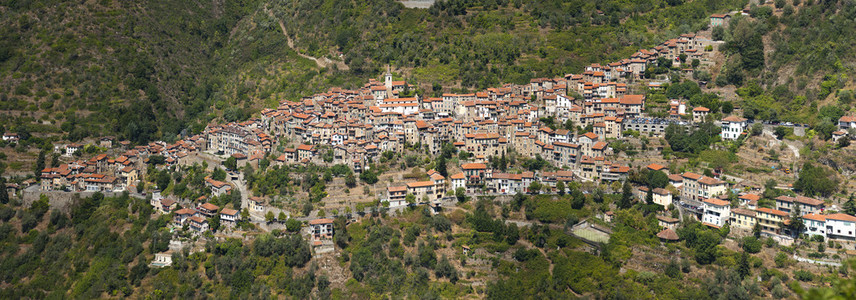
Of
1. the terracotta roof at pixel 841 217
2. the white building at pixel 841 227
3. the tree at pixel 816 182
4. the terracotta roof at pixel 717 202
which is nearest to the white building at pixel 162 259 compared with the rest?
the terracotta roof at pixel 717 202

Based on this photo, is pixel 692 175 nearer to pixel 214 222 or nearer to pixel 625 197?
pixel 625 197

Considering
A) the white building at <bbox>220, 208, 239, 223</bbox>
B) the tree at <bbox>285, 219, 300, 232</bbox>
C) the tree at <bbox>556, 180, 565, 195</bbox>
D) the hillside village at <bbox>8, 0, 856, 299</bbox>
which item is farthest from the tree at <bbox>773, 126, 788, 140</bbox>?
the white building at <bbox>220, 208, 239, 223</bbox>

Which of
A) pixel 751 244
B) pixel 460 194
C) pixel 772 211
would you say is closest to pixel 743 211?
pixel 772 211

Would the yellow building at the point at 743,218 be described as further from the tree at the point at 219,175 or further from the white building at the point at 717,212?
the tree at the point at 219,175

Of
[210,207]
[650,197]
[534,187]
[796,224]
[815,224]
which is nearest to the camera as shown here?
[796,224]

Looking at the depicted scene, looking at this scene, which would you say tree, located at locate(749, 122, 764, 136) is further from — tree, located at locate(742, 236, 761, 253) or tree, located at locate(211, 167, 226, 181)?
tree, located at locate(211, 167, 226, 181)
